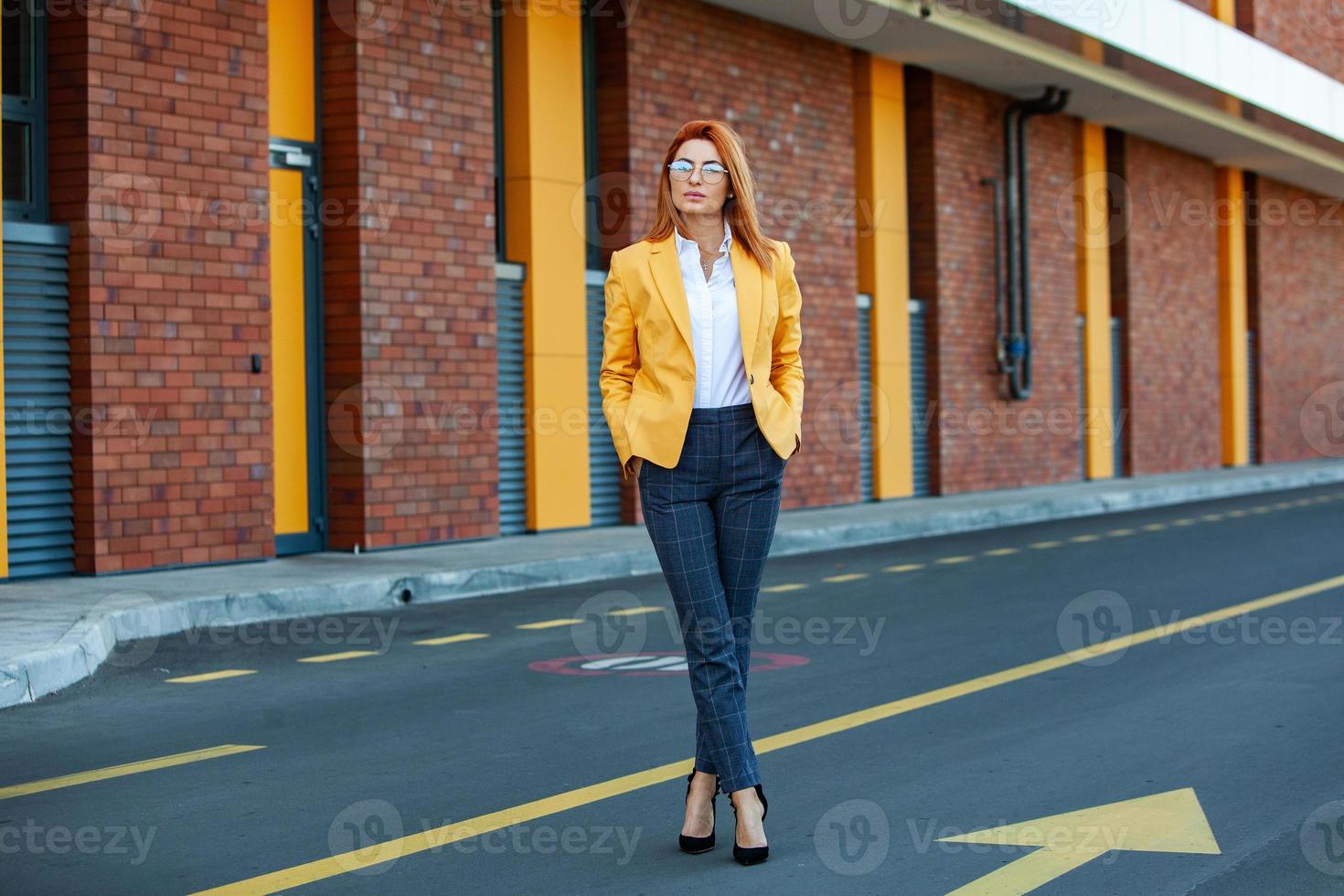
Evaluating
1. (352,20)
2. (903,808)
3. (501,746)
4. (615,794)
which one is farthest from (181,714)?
(352,20)

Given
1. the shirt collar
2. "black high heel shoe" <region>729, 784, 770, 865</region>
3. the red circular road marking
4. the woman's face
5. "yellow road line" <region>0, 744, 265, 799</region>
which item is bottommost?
"black high heel shoe" <region>729, 784, 770, 865</region>

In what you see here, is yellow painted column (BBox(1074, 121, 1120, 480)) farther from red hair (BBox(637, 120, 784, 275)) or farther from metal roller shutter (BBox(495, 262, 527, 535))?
red hair (BBox(637, 120, 784, 275))

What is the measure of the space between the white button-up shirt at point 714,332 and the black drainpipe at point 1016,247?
17.6 metres

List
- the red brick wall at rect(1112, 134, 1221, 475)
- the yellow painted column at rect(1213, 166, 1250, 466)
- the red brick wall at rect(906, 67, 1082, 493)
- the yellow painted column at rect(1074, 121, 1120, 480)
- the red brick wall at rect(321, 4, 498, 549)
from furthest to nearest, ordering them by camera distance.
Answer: the yellow painted column at rect(1213, 166, 1250, 466)
the red brick wall at rect(1112, 134, 1221, 475)
the yellow painted column at rect(1074, 121, 1120, 480)
the red brick wall at rect(906, 67, 1082, 493)
the red brick wall at rect(321, 4, 498, 549)

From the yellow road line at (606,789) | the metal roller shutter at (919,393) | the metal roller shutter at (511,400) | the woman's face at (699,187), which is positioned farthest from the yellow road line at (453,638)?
the metal roller shutter at (919,393)

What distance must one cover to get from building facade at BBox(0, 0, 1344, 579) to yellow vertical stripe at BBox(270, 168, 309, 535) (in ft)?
0.07

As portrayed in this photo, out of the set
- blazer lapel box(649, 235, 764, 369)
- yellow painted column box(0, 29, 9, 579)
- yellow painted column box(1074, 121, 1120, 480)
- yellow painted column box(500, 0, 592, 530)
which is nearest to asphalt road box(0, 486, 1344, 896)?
blazer lapel box(649, 235, 764, 369)

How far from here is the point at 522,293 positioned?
1434cm

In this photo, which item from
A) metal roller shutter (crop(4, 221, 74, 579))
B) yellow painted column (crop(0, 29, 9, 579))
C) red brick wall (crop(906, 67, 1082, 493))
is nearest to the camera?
yellow painted column (crop(0, 29, 9, 579))

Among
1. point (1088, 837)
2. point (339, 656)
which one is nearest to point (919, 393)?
point (339, 656)

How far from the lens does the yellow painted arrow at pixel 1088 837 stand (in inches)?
164

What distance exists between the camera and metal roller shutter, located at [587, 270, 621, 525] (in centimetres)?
1512

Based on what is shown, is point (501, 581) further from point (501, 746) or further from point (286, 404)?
point (501, 746)

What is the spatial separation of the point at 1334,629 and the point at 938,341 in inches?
469
